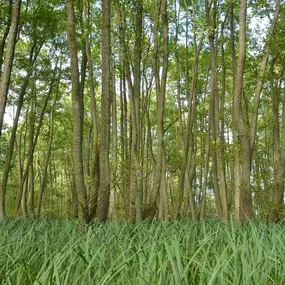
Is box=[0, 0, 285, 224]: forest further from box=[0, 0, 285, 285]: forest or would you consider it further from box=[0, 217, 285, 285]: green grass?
box=[0, 217, 285, 285]: green grass

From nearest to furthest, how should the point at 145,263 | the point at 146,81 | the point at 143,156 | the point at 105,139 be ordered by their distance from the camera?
the point at 145,263 → the point at 105,139 → the point at 143,156 → the point at 146,81

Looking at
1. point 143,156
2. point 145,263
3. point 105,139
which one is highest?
point 143,156

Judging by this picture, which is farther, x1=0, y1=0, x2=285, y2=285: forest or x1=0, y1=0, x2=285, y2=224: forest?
x1=0, y1=0, x2=285, y2=224: forest

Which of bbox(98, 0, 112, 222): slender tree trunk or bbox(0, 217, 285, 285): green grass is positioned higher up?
bbox(98, 0, 112, 222): slender tree trunk

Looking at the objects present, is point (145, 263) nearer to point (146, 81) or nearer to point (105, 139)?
point (105, 139)

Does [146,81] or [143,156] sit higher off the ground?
[146,81]

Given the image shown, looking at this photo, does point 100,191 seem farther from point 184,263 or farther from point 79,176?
point 184,263

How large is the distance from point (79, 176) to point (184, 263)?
346 centimetres

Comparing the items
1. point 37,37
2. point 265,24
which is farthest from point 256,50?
point 37,37

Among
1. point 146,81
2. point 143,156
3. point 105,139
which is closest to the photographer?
point 105,139

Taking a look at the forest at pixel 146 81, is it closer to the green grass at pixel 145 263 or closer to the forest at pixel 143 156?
the forest at pixel 143 156

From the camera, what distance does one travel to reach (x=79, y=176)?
570 centimetres

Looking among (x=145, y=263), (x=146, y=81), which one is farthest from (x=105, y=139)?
(x=146, y=81)

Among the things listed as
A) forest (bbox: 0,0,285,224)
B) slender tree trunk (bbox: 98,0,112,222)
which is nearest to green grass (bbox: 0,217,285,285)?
forest (bbox: 0,0,285,224)
